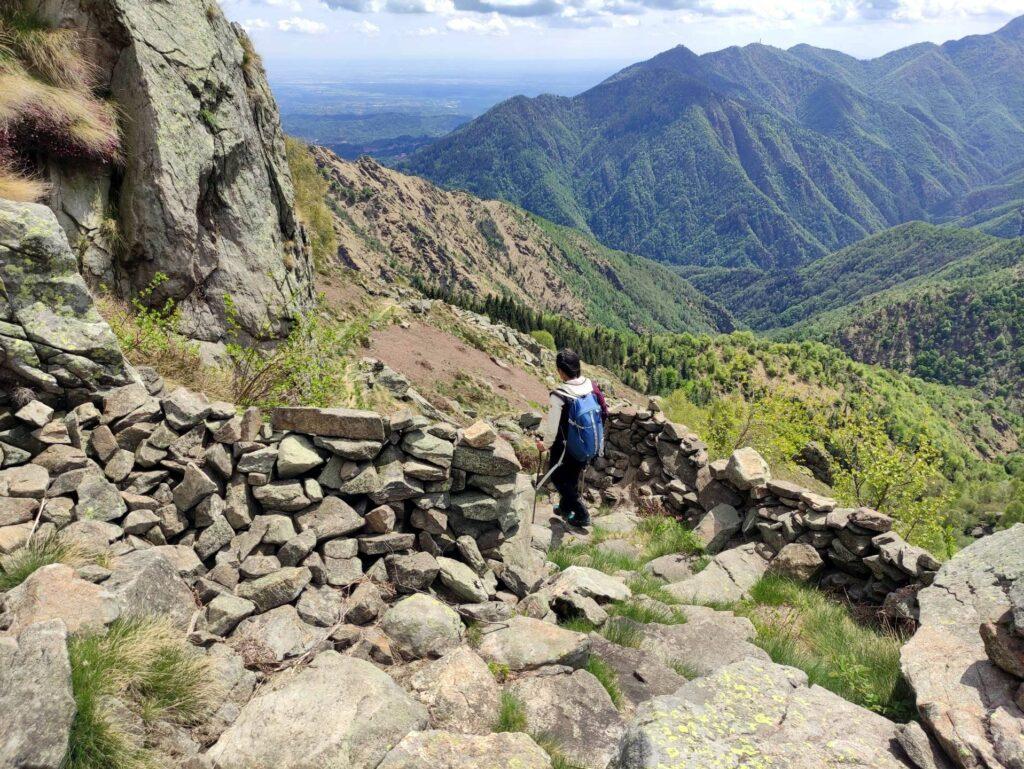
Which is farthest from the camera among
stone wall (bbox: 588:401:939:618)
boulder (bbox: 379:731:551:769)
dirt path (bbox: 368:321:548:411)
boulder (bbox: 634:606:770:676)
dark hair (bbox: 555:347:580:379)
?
dirt path (bbox: 368:321:548:411)

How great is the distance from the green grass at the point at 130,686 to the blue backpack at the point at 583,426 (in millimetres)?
6501

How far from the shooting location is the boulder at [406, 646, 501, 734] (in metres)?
4.43

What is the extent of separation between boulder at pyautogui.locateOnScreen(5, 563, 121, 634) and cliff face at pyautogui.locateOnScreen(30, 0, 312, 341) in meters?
8.86

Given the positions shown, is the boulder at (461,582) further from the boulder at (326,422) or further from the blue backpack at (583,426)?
the blue backpack at (583,426)

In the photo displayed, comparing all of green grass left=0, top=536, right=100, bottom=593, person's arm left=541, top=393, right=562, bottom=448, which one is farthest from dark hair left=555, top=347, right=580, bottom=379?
green grass left=0, top=536, right=100, bottom=593

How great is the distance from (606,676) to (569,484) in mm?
5462

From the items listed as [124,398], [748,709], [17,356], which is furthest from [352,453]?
[748,709]

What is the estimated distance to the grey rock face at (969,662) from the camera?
13.8ft

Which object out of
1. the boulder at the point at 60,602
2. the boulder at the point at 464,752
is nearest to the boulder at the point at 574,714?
the boulder at the point at 464,752

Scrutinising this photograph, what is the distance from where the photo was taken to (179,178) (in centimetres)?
1565

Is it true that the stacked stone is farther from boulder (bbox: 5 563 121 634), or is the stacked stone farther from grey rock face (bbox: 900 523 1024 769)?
grey rock face (bbox: 900 523 1024 769)

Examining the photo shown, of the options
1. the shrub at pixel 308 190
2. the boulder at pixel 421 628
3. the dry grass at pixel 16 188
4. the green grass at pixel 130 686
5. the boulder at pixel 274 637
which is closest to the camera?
the green grass at pixel 130 686

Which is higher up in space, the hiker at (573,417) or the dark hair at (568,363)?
the dark hair at (568,363)

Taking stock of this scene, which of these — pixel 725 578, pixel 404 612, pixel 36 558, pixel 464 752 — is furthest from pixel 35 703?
pixel 725 578
